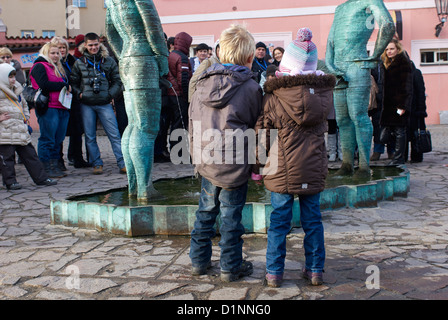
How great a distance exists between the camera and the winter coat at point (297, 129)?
3232mm

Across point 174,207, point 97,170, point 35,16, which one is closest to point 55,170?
point 97,170

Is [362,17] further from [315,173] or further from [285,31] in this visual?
[285,31]

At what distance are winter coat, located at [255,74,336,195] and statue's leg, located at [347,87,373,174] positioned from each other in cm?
281

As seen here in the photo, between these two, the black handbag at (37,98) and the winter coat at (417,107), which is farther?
the winter coat at (417,107)

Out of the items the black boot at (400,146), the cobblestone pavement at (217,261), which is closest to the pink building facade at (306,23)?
the black boot at (400,146)

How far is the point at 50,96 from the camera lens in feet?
25.5

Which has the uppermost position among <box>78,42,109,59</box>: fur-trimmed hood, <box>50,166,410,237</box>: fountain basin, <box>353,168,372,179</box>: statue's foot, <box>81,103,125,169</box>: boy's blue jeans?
<box>78,42,109,59</box>: fur-trimmed hood

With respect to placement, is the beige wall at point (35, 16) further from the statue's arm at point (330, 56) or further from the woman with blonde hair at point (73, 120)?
the statue's arm at point (330, 56)

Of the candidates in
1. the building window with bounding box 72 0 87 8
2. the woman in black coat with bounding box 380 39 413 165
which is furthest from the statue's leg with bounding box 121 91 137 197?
the building window with bounding box 72 0 87 8

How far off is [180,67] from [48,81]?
209 cm

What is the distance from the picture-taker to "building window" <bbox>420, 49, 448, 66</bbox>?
1877 cm

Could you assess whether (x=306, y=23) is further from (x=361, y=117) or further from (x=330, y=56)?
(x=361, y=117)

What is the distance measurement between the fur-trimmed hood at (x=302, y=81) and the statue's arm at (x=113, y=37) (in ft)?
8.42

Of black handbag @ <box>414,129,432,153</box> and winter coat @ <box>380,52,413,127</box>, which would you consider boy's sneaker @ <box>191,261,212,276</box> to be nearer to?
winter coat @ <box>380,52,413,127</box>
